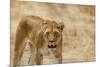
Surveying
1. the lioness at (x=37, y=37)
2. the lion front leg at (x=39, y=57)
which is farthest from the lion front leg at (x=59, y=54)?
the lion front leg at (x=39, y=57)

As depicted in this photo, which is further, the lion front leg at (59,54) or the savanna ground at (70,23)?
the lion front leg at (59,54)

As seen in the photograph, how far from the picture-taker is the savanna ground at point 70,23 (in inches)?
81.8

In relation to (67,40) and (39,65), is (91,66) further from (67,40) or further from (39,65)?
(39,65)

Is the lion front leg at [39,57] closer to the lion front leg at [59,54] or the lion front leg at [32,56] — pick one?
the lion front leg at [32,56]

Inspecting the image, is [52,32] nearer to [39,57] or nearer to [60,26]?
[60,26]

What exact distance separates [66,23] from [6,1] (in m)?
0.74

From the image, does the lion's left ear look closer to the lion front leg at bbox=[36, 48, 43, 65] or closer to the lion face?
the lion face

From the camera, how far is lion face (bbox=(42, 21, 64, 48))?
2.16 m

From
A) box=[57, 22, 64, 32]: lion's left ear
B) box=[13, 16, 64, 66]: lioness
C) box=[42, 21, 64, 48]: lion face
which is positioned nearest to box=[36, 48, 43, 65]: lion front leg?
box=[13, 16, 64, 66]: lioness

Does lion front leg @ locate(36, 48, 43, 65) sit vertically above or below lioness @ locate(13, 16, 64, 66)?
below

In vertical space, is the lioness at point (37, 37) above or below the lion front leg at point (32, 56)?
above

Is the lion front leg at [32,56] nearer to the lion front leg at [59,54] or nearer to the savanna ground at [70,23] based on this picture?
the savanna ground at [70,23]

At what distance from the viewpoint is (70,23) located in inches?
89.2

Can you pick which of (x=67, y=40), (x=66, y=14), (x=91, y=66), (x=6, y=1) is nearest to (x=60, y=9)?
(x=66, y=14)
